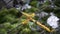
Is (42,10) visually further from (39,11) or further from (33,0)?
(33,0)

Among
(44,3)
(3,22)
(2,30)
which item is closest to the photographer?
(2,30)

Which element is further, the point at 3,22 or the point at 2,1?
the point at 2,1

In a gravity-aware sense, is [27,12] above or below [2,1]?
below

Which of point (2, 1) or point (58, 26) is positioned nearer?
point (58, 26)

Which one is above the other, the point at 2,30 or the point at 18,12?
the point at 18,12

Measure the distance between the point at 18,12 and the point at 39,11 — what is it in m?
0.21

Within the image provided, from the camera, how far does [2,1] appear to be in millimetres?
2072

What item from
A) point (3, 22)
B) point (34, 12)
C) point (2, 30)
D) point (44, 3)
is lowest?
→ point (2, 30)

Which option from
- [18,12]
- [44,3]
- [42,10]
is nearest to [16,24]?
[18,12]

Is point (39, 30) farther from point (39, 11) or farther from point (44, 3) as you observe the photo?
point (44, 3)

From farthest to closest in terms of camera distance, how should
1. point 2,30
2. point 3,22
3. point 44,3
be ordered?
point 44,3
point 3,22
point 2,30

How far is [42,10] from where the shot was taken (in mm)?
1915

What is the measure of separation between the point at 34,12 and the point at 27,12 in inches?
2.8

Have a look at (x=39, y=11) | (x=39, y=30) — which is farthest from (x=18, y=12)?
(x=39, y=30)
